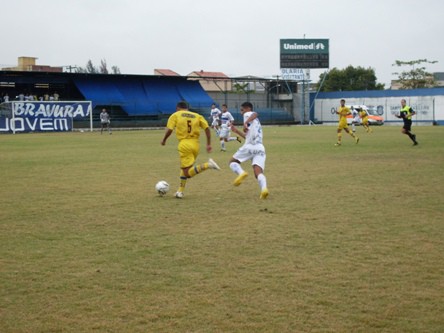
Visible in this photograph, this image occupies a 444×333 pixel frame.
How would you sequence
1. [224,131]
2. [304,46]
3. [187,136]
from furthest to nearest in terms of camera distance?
[304,46] → [224,131] → [187,136]

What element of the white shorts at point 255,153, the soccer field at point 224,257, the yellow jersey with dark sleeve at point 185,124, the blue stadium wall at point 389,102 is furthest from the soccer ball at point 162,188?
the blue stadium wall at point 389,102

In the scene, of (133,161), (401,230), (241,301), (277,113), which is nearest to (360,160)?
(133,161)

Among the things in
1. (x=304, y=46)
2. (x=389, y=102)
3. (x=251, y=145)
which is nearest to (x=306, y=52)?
(x=304, y=46)

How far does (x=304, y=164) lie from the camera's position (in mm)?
19047

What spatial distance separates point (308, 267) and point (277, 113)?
6504cm

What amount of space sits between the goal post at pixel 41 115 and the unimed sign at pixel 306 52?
27.6 meters

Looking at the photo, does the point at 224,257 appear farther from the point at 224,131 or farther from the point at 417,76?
the point at 417,76

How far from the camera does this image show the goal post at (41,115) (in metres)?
46.7

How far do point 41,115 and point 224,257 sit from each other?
43880 millimetres

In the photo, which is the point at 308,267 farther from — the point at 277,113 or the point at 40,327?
the point at 277,113

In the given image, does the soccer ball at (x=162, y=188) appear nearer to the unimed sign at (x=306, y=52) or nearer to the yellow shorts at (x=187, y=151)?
the yellow shorts at (x=187, y=151)

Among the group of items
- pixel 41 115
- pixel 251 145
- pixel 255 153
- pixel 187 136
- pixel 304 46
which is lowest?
pixel 255 153

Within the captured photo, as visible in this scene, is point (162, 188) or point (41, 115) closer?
point (162, 188)

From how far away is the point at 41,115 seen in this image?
4847cm
